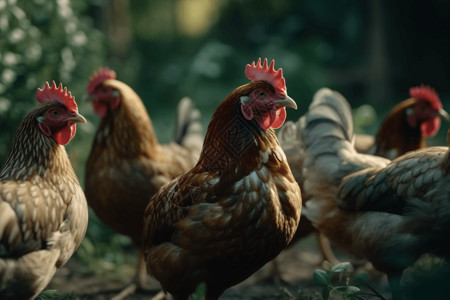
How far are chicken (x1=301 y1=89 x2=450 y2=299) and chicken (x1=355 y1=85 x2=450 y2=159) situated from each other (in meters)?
0.47

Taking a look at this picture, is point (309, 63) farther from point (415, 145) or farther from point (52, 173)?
point (52, 173)

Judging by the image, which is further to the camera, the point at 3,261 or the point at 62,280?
the point at 62,280

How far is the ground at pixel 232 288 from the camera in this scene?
498cm

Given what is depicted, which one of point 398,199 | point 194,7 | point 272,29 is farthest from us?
point 194,7

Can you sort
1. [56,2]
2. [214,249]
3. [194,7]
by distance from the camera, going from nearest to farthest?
[214,249], [56,2], [194,7]

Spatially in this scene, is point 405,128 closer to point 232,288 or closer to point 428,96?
point 428,96

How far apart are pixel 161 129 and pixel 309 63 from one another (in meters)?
3.25

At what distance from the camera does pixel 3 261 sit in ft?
9.95

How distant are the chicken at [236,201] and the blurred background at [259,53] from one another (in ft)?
9.27

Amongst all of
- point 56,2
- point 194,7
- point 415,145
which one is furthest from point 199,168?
point 194,7

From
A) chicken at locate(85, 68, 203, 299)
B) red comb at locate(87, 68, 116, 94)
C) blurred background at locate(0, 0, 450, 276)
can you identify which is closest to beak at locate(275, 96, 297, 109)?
chicken at locate(85, 68, 203, 299)

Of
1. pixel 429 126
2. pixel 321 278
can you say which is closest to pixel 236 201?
pixel 321 278

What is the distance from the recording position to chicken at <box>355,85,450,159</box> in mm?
5047

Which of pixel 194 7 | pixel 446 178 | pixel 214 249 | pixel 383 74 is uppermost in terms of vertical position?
pixel 194 7
